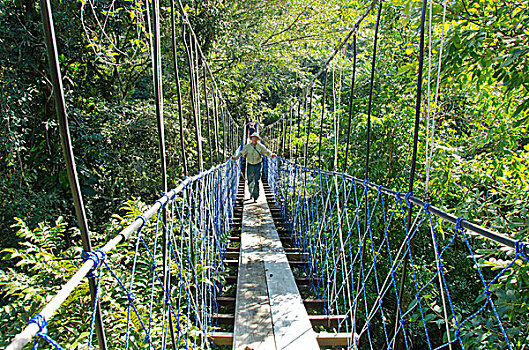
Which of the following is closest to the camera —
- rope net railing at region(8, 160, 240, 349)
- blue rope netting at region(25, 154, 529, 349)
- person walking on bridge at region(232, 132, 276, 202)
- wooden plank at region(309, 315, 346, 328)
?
rope net railing at region(8, 160, 240, 349)

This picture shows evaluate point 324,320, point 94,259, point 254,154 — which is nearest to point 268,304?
point 324,320

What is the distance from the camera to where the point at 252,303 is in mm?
2150

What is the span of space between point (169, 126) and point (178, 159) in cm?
49

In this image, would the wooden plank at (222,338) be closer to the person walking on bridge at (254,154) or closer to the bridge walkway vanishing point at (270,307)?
the bridge walkway vanishing point at (270,307)

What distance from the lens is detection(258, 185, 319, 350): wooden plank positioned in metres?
1.77

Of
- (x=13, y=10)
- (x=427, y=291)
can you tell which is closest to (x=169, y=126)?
(x=13, y=10)

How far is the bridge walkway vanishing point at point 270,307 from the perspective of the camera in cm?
180

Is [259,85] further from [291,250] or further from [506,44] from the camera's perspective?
[506,44]

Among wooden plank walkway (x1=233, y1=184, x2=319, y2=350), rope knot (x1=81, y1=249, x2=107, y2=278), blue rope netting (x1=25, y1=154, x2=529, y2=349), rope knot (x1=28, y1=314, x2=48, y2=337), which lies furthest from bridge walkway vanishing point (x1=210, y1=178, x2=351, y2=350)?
rope knot (x1=28, y1=314, x2=48, y2=337)

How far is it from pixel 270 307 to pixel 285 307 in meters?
0.09

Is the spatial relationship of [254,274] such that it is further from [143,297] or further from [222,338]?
[143,297]

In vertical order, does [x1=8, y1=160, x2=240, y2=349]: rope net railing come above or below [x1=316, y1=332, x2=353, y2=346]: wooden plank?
above

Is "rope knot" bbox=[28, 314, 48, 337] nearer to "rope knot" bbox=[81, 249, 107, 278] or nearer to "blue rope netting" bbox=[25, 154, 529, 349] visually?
"rope knot" bbox=[81, 249, 107, 278]

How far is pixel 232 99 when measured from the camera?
9.41 metres
